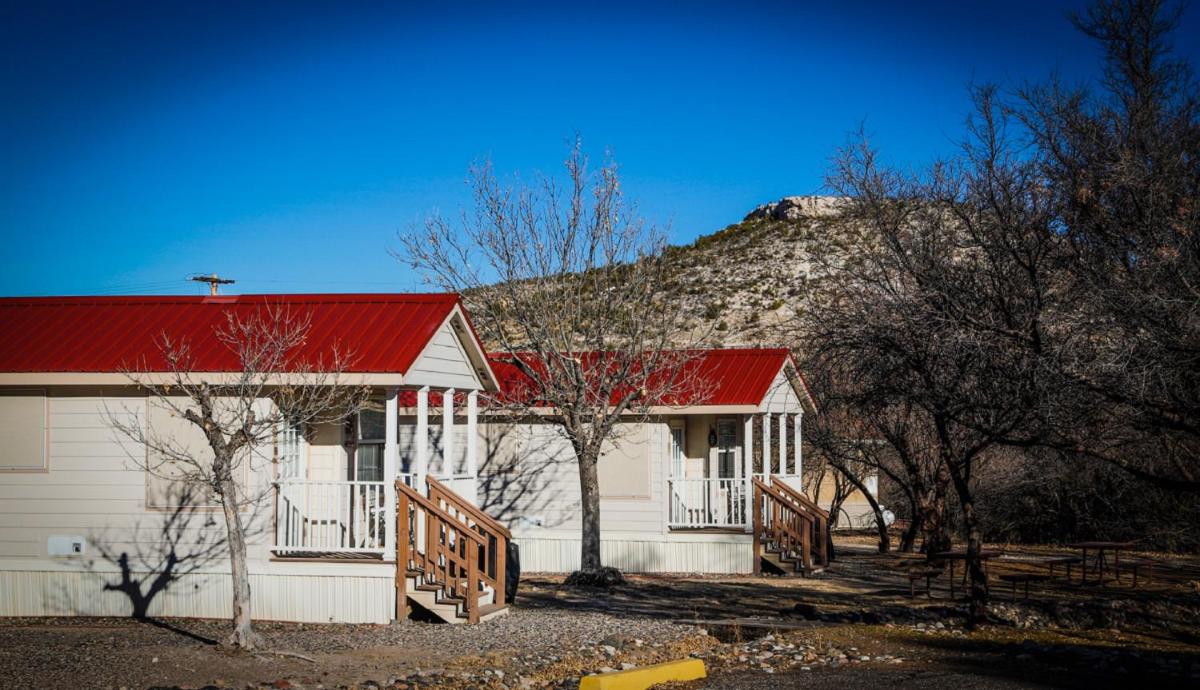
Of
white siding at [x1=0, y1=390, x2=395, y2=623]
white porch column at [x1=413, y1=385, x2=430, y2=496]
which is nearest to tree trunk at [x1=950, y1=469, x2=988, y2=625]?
white porch column at [x1=413, y1=385, x2=430, y2=496]

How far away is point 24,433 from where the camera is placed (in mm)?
14750

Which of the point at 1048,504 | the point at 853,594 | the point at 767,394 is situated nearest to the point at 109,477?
the point at 853,594

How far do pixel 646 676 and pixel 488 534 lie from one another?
481 centimetres

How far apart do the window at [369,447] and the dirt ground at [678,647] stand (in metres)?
2.72

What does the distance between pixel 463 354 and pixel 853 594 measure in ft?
22.2

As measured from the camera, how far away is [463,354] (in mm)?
16453

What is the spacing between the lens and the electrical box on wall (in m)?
14.6

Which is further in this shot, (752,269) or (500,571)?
(752,269)

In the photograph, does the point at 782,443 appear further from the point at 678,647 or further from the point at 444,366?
the point at 678,647

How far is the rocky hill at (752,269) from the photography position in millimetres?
48031

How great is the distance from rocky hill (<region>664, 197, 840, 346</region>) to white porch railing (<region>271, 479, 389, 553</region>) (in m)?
29.0

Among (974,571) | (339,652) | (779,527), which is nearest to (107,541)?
(339,652)

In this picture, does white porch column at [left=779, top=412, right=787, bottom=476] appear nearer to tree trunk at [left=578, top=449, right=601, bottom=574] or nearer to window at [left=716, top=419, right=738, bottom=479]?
window at [left=716, top=419, right=738, bottom=479]

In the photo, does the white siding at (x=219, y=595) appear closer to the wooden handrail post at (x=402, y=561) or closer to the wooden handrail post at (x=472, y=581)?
the wooden handrail post at (x=402, y=561)
